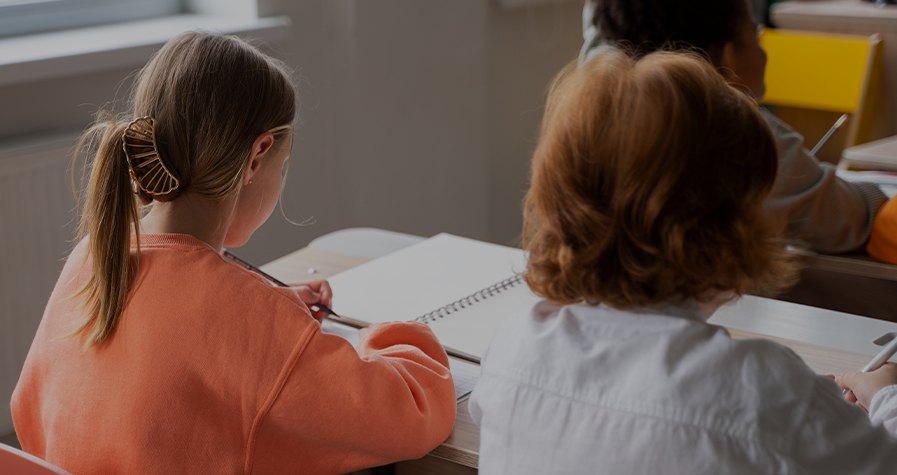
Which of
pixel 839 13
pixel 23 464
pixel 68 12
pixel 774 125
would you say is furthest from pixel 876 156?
pixel 68 12

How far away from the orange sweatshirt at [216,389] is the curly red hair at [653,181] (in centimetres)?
25

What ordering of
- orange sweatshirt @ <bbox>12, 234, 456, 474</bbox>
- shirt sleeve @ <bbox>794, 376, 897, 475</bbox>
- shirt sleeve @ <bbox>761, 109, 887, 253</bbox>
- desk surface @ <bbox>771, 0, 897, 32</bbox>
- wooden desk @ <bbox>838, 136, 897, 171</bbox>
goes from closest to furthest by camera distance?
shirt sleeve @ <bbox>794, 376, 897, 475</bbox> → orange sweatshirt @ <bbox>12, 234, 456, 474</bbox> → shirt sleeve @ <bbox>761, 109, 887, 253</bbox> → wooden desk @ <bbox>838, 136, 897, 171</bbox> → desk surface @ <bbox>771, 0, 897, 32</bbox>

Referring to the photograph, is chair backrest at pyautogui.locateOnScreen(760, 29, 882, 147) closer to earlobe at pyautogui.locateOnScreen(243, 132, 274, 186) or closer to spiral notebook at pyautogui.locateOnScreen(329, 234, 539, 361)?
spiral notebook at pyautogui.locateOnScreen(329, 234, 539, 361)

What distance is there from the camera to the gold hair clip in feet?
2.85

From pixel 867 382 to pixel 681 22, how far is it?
34.5 inches

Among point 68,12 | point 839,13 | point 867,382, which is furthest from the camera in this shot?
point 839,13

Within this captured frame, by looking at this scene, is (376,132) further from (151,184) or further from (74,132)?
(151,184)

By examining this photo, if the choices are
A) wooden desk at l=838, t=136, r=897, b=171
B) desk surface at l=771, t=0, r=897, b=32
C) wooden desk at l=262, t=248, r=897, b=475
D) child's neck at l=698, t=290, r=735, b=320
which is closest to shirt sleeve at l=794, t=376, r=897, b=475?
child's neck at l=698, t=290, r=735, b=320

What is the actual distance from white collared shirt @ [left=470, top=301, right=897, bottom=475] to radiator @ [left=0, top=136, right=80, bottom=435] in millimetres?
1513

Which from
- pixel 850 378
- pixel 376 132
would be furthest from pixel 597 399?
pixel 376 132

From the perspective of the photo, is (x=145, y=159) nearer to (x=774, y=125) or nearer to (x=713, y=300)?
(x=713, y=300)

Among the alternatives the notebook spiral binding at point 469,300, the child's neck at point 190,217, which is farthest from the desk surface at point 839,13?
the child's neck at point 190,217

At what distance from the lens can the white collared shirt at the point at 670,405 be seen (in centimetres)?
66

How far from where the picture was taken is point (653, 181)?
67 centimetres
